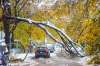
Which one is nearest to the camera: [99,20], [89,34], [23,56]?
[99,20]

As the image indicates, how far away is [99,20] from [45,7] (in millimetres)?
19425

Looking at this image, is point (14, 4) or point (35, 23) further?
point (14, 4)

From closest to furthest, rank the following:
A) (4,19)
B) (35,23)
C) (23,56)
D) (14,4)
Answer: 1. (35,23)
2. (4,19)
3. (14,4)
4. (23,56)

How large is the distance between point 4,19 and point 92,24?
55.6ft

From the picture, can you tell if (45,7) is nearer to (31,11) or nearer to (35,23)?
(31,11)

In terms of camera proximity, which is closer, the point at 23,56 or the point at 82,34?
the point at 82,34

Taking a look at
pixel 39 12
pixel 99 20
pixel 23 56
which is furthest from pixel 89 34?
pixel 39 12

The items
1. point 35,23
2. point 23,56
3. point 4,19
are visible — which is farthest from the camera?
point 23,56

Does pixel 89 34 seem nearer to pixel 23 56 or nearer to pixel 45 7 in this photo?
pixel 23 56

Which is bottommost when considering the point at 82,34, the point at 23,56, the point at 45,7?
the point at 23,56

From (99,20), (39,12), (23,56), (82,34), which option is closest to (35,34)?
(39,12)

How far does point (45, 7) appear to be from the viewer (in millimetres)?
40062

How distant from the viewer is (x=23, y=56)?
35.8 m

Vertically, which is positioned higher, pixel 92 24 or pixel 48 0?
pixel 48 0
